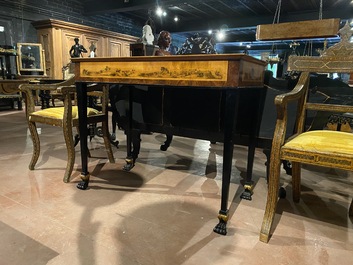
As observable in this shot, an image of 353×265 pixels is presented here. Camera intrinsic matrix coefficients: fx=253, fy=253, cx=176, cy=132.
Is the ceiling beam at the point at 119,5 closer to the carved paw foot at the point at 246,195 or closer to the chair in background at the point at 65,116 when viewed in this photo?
the chair in background at the point at 65,116

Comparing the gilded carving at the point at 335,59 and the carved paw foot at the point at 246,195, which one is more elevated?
the gilded carving at the point at 335,59

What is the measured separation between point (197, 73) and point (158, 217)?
86 centimetres

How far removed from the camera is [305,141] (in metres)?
1.26

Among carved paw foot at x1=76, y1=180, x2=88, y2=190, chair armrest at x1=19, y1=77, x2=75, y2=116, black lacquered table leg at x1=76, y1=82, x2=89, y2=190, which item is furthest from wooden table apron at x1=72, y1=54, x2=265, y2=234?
carved paw foot at x1=76, y1=180, x2=88, y2=190

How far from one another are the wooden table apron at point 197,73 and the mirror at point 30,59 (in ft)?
18.1

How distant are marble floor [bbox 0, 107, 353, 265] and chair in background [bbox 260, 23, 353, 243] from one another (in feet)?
0.58

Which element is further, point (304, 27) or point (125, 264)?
point (304, 27)

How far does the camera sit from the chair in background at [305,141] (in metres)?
1.17

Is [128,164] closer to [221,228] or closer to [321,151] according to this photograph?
[221,228]

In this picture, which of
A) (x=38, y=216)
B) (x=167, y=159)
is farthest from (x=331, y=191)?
(x=38, y=216)

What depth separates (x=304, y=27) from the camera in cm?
179

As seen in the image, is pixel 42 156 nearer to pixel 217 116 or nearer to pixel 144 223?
pixel 144 223

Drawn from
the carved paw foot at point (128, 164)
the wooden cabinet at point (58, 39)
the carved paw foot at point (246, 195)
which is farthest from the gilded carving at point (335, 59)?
the wooden cabinet at point (58, 39)

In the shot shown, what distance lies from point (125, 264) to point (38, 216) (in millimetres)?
678
